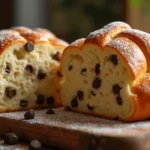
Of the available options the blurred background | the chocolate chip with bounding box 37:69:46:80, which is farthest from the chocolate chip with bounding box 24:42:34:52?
the blurred background

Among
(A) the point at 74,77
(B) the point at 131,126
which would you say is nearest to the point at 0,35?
(A) the point at 74,77

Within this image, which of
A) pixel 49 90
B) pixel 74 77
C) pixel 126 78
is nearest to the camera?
pixel 126 78

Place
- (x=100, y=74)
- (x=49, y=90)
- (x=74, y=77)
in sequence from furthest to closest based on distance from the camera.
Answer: (x=49, y=90) → (x=74, y=77) → (x=100, y=74)

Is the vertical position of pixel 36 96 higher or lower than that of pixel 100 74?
lower

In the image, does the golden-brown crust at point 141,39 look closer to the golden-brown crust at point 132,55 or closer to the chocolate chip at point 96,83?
the golden-brown crust at point 132,55

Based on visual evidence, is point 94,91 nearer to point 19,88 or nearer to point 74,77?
point 74,77

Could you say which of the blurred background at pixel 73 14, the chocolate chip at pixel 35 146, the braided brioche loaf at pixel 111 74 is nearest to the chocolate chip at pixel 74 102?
the braided brioche loaf at pixel 111 74

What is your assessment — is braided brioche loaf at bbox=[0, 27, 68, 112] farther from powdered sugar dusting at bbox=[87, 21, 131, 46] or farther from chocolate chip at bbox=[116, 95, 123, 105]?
chocolate chip at bbox=[116, 95, 123, 105]
